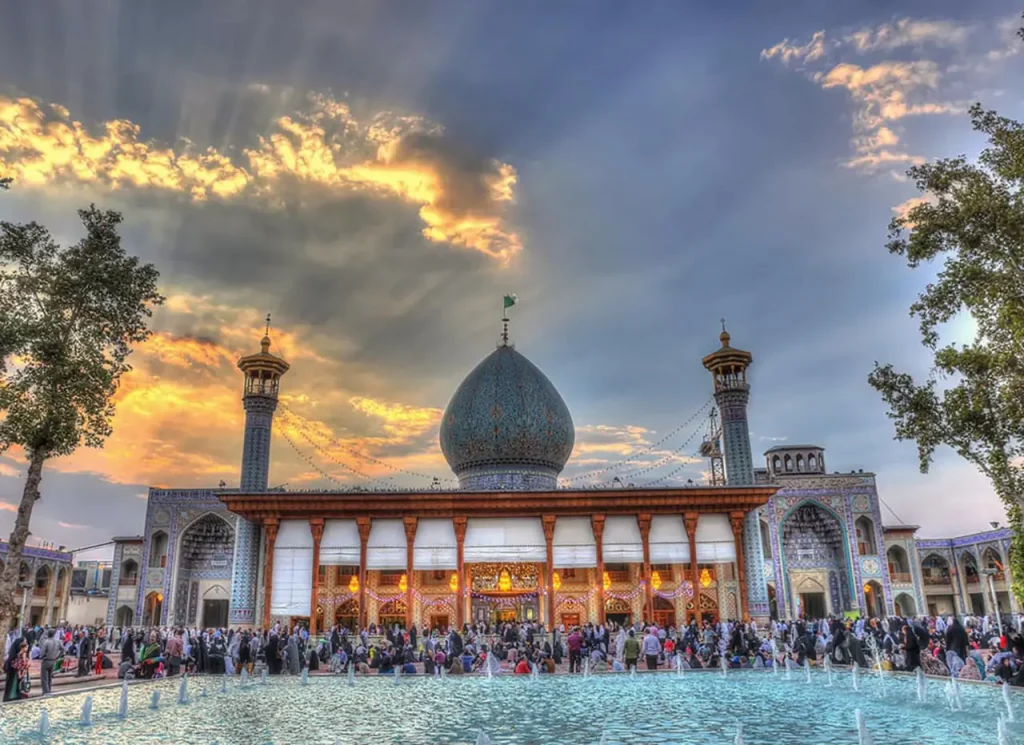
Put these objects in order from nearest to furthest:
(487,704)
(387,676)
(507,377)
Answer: (487,704) < (387,676) < (507,377)

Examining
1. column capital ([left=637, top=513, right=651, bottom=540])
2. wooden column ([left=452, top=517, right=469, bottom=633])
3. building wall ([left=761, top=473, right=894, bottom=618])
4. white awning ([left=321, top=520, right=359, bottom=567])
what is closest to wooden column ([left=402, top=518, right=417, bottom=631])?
wooden column ([left=452, top=517, right=469, bottom=633])

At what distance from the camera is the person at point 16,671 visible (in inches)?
515

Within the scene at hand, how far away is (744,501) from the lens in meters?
27.7

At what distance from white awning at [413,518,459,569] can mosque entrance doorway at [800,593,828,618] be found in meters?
20.0

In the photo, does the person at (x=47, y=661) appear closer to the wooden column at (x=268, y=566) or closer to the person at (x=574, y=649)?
the person at (x=574, y=649)

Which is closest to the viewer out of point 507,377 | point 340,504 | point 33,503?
point 33,503

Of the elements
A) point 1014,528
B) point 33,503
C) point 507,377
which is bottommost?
point 1014,528

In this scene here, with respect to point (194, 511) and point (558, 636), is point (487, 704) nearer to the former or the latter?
point (558, 636)

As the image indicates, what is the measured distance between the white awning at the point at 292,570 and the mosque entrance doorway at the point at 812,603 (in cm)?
2462

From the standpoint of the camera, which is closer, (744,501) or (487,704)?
(487,704)

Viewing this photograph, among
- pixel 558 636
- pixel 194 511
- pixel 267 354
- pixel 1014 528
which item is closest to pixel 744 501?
pixel 558 636

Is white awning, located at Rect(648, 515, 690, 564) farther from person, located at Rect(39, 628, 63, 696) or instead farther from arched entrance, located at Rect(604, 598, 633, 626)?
person, located at Rect(39, 628, 63, 696)

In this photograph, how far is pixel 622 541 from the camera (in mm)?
28000

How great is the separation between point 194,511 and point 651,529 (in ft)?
74.8
